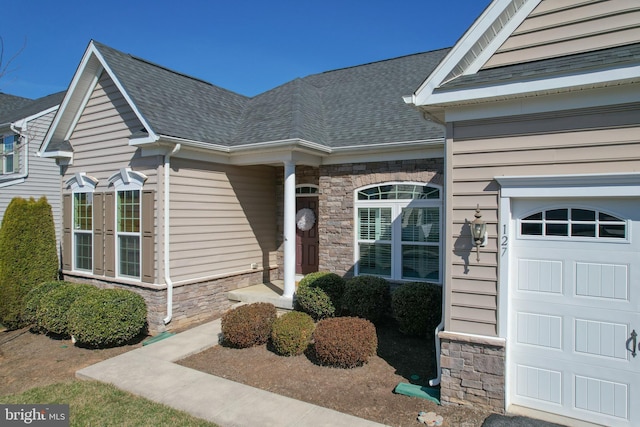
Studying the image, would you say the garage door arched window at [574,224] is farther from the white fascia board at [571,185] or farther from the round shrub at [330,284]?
the round shrub at [330,284]

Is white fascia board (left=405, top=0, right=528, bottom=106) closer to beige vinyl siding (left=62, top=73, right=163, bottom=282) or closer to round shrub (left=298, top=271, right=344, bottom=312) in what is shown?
round shrub (left=298, top=271, right=344, bottom=312)

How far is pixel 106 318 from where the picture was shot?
23.8 ft

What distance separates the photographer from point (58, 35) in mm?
8828

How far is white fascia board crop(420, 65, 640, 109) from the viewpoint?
12.6ft

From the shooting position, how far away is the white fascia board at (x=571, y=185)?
3973mm

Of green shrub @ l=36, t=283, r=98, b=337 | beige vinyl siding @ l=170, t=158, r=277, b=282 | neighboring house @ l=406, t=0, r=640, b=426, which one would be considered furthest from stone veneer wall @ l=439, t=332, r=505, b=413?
green shrub @ l=36, t=283, r=98, b=337

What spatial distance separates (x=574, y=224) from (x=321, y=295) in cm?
480

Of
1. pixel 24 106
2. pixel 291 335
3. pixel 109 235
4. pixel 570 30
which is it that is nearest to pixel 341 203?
pixel 291 335

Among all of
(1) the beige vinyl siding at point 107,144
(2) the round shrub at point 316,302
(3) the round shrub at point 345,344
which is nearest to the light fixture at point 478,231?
(3) the round shrub at point 345,344

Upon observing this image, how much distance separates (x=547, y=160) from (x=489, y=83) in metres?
1.07

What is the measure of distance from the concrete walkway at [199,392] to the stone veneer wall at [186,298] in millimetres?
1022

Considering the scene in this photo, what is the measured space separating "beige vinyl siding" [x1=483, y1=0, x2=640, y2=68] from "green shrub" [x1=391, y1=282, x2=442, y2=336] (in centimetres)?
394

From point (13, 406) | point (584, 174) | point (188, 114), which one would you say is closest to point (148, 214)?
point (188, 114)

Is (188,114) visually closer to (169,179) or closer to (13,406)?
(169,179)
